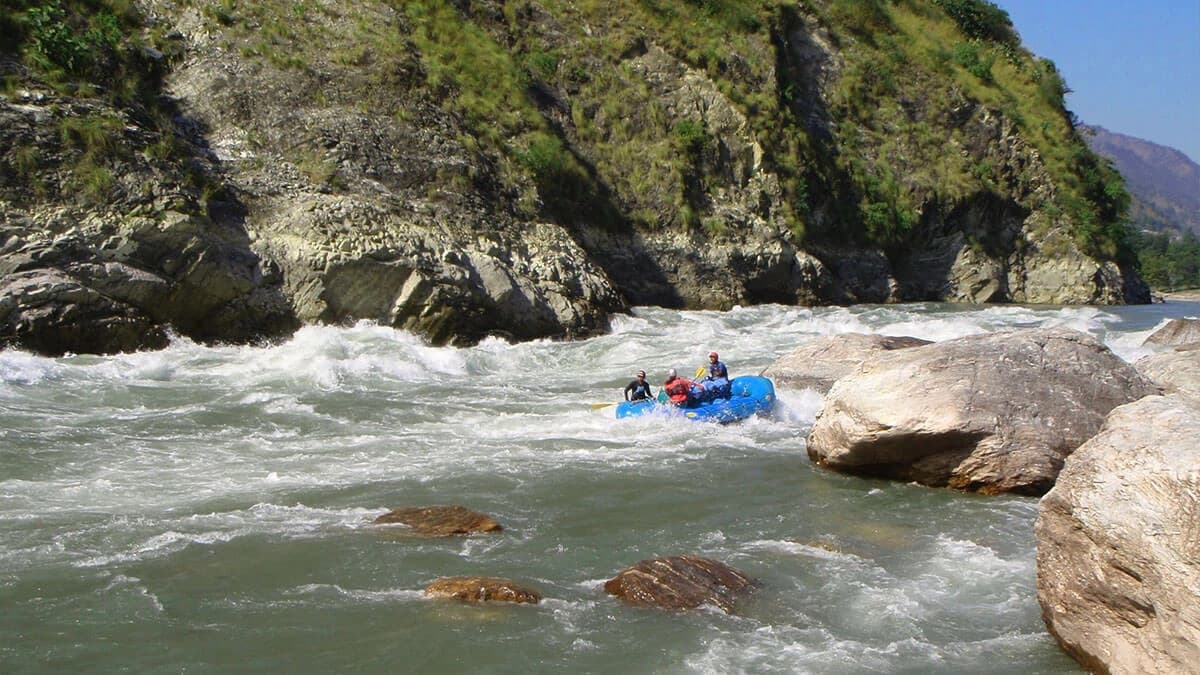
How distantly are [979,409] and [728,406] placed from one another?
3948 millimetres

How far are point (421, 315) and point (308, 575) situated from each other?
12095 mm

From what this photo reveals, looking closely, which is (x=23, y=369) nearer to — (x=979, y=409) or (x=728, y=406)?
(x=728, y=406)

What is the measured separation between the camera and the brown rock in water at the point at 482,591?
282 inches

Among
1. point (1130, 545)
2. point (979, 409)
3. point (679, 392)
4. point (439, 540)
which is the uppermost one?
point (1130, 545)

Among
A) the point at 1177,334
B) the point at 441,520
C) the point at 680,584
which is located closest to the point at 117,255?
the point at 441,520

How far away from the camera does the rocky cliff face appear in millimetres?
18328

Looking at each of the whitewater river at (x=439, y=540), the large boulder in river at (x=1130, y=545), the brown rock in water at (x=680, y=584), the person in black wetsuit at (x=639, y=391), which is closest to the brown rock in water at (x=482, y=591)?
the whitewater river at (x=439, y=540)

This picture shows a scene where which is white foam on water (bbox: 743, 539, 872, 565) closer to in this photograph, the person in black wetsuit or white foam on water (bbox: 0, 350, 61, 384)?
the person in black wetsuit

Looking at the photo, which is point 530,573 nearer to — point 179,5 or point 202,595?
point 202,595

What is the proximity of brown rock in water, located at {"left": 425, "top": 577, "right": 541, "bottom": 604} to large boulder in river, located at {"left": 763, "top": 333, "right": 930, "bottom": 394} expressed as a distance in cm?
756

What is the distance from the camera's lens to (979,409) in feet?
32.1

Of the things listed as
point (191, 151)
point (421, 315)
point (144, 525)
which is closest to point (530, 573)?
point (144, 525)

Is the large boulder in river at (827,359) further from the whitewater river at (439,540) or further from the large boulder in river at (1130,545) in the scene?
the large boulder in river at (1130,545)

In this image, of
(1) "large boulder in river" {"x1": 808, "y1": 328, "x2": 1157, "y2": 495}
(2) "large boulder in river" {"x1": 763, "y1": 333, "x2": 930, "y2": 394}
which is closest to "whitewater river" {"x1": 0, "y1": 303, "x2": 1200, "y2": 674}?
(1) "large boulder in river" {"x1": 808, "y1": 328, "x2": 1157, "y2": 495}
